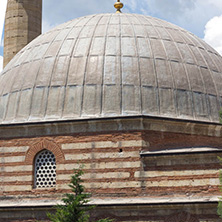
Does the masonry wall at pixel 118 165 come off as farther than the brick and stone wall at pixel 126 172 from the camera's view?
Yes

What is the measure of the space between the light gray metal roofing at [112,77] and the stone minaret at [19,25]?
6.62 metres

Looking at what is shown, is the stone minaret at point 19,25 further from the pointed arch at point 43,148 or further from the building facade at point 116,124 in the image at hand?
the pointed arch at point 43,148

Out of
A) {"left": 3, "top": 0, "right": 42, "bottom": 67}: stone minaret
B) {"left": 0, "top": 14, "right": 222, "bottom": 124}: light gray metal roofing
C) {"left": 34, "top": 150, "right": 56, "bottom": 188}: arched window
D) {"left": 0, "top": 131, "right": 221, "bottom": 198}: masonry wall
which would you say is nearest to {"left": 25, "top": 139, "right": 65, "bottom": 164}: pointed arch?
{"left": 0, "top": 131, "right": 221, "bottom": 198}: masonry wall

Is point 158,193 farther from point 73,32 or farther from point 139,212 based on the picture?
point 73,32

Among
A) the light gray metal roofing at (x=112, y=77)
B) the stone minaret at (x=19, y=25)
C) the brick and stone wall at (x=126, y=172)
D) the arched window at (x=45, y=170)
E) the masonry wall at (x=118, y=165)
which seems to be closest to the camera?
the brick and stone wall at (x=126, y=172)

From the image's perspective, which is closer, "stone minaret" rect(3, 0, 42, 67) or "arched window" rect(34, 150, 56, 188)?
"arched window" rect(34, 150, 56, 188)

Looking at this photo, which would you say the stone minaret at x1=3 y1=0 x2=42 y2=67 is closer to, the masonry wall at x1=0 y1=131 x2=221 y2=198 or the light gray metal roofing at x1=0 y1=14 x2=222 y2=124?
the light gray metal roofing at x1=0 y1=14 x2=222 y2=124

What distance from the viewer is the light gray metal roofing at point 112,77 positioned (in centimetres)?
1562

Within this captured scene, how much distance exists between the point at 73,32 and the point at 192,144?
6.18 meters

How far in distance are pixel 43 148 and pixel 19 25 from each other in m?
11.6

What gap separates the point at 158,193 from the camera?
13.9 metres

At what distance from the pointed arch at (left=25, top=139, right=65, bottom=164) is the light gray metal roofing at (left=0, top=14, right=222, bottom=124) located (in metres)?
1.01

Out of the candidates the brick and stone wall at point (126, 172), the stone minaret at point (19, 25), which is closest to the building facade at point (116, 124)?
the brick and stone wall at point (126, 172)

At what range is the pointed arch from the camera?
1484 cm
